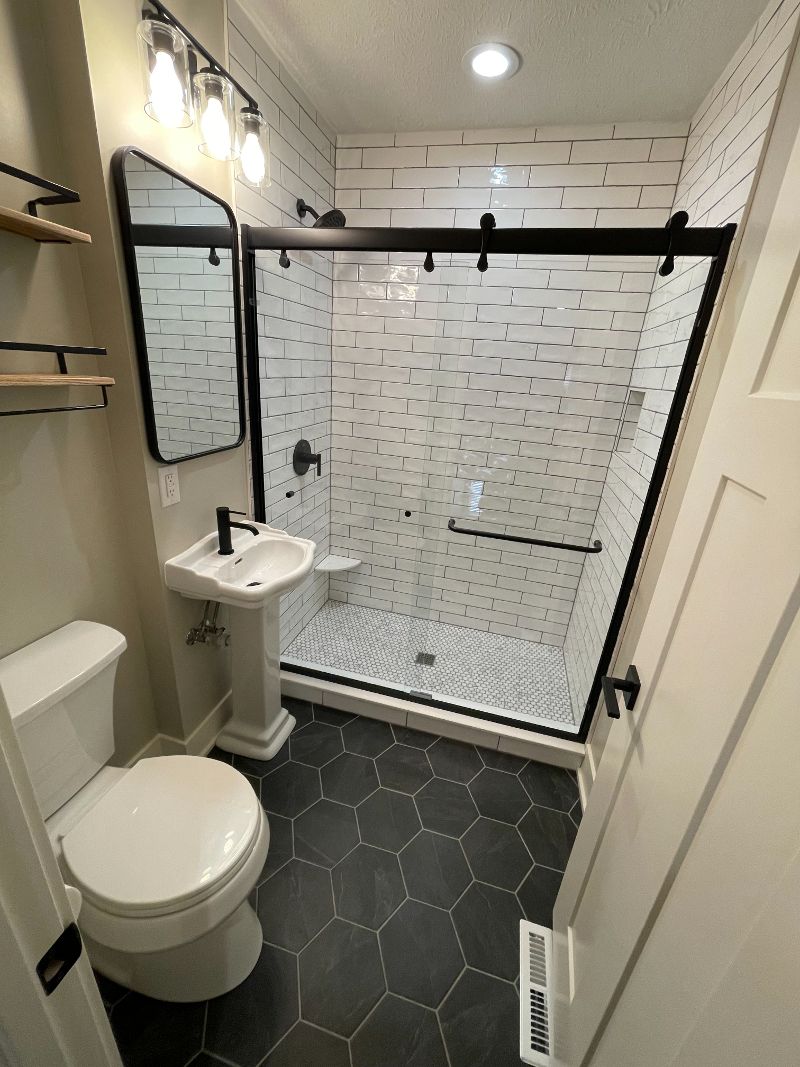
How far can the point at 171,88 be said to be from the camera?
1059 mm

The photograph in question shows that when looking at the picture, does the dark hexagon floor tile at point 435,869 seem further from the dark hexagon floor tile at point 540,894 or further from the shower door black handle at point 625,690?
the shower door black handle at point 625,690

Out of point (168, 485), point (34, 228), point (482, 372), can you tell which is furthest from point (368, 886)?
point (482, 372)

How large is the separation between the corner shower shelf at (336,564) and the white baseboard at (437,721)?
0.70m

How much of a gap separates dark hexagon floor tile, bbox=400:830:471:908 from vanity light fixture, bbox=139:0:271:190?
7.62 ft

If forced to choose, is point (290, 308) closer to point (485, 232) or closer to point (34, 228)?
point (485, 232)

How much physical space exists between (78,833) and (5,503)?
2.64 ft

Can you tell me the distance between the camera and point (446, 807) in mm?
1652

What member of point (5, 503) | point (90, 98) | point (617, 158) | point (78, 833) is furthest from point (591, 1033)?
point (617, 158)

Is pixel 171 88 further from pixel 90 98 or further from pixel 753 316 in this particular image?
pixel 753 316

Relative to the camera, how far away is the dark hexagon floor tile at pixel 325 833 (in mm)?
1455

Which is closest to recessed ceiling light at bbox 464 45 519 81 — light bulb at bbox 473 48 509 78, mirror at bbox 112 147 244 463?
light bulb at bbox 473 48 509 78

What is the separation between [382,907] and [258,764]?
0.73 m

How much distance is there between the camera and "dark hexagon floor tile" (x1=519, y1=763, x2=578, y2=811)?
171cm

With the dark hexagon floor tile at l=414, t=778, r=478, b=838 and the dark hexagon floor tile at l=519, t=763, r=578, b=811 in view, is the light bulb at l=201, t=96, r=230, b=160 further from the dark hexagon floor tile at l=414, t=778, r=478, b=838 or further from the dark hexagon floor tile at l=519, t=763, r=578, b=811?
the dark hexagon floor tile at l=519, t=763, r=578, b=811
